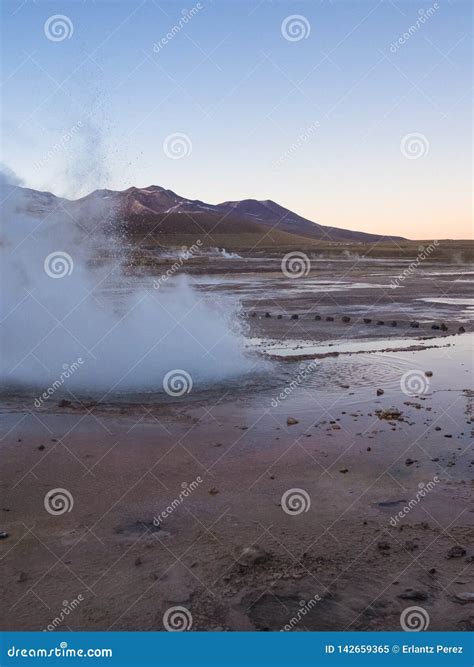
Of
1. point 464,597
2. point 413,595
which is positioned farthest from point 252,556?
point 464,597

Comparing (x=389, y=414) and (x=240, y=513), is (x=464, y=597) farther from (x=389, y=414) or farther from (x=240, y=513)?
(x=389, y=414)

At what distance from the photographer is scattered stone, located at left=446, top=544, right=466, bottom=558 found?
5.63 m

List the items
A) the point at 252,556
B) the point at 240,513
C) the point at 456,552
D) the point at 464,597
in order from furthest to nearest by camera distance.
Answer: the point at 240,513, the point at 456,552, the point at 252,556, the point at 464,597

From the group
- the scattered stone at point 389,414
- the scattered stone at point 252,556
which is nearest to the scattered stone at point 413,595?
the scattered stone at point 252,556

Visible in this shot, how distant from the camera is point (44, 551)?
5.71 m

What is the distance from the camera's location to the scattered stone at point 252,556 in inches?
214

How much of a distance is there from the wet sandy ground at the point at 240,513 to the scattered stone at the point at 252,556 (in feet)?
0.05

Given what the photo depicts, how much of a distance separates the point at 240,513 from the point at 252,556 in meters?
0.97

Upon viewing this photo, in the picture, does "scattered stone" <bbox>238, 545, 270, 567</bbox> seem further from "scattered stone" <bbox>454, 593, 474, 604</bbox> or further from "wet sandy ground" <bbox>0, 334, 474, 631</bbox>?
"scattered stone" <bbox>454, 593, 474, 604</bbox>

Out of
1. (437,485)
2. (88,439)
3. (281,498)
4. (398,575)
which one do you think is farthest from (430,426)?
(88,439)

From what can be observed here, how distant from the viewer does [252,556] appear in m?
5.50

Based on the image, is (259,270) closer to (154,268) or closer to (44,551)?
(154,268)

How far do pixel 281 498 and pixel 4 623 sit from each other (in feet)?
10.3

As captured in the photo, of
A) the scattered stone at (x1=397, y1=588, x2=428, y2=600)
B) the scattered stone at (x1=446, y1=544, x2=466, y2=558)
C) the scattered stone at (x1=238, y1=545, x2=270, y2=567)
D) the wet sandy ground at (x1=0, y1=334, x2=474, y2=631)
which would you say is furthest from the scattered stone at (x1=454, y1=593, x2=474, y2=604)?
the scattered stone at (x1=238, y1=545, x2=270, y2=567)
